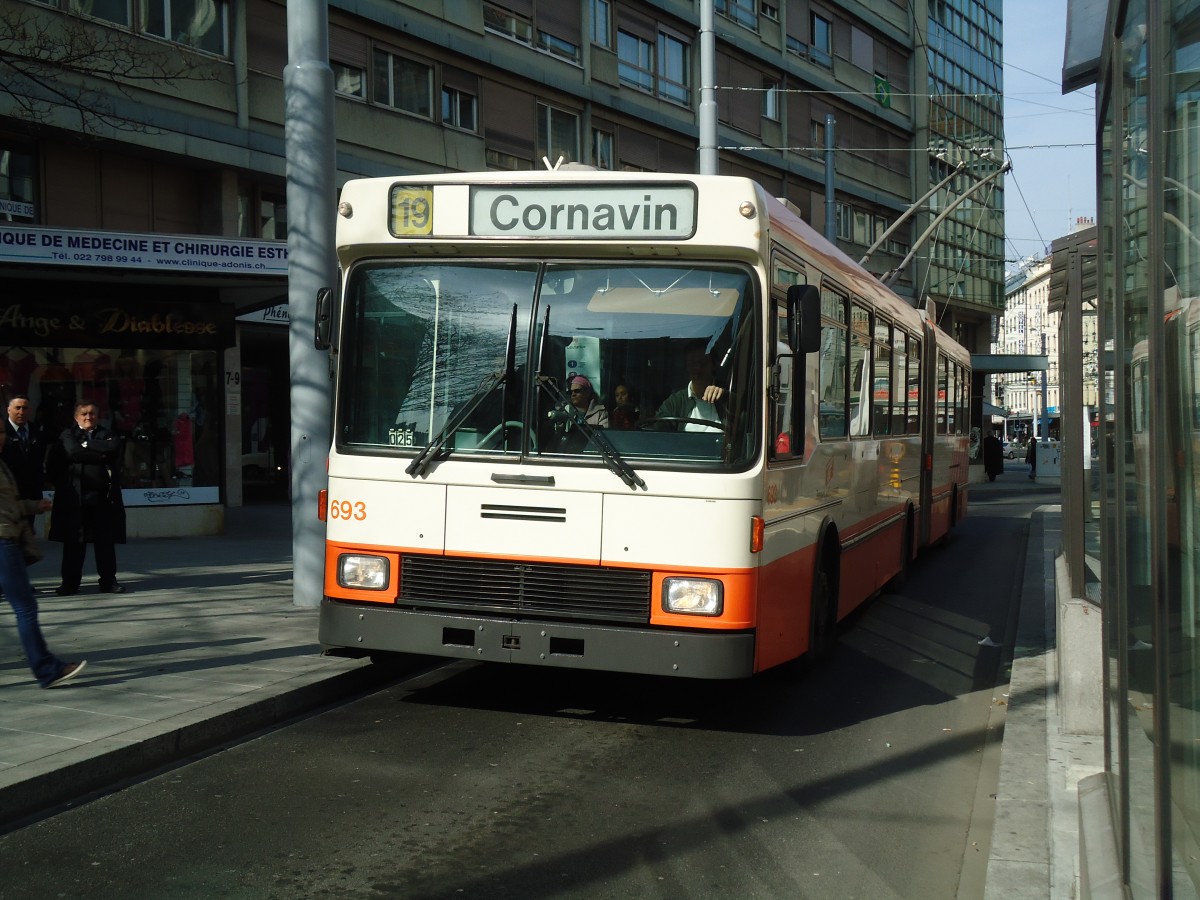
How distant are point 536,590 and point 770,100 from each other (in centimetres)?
3531

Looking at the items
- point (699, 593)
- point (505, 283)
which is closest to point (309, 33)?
point (505, 283)

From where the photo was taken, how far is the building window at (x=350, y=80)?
78.4 ft

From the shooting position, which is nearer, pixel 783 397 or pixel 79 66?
pixel 783 397

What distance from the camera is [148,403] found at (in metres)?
18.6

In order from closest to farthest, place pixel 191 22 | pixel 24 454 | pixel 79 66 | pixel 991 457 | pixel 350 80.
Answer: pixel 24 454
pixel 79 66
pixel 191 22
pixel 350 80
pixel 991 457

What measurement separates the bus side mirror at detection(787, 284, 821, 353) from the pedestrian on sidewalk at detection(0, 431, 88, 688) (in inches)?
170

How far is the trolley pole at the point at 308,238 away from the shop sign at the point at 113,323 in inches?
330

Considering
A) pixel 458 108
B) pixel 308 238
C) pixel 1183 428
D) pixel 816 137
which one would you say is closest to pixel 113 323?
pixel 308 238

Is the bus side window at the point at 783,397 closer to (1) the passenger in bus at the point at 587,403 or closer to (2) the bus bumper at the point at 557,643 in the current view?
(1) the passenger in bus at the point at 587,403

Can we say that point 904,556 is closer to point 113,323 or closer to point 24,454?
point 24,454

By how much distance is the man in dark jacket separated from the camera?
446 inches

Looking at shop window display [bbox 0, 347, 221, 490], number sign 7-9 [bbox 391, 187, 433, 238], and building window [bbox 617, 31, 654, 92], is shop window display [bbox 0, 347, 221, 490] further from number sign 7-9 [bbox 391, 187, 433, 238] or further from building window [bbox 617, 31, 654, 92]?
building window [bbox 617, 31, 654, 92]

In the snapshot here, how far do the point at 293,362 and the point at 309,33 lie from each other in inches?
100

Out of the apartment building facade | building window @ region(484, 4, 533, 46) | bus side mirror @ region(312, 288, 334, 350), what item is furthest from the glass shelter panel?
building window @ region(484, 4, 533, 46)
